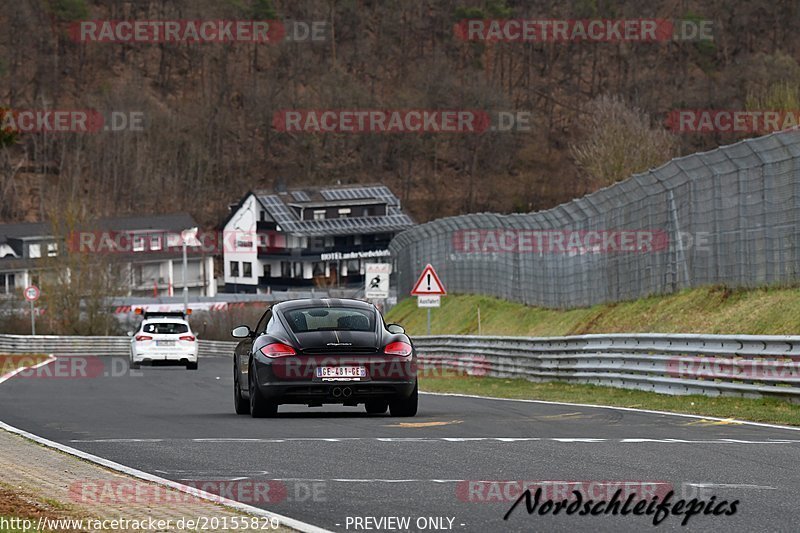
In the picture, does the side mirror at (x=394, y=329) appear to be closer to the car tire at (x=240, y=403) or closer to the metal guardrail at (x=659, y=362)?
the car tire at (x=240, y=403)

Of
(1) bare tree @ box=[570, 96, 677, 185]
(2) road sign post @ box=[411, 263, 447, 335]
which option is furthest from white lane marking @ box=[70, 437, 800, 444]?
(1) bare tree @ box=[570, 96, 677, 185]

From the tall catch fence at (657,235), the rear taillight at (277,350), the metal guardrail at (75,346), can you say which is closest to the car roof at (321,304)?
the rear taillight at (277,350)

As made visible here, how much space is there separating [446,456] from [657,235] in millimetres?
18333

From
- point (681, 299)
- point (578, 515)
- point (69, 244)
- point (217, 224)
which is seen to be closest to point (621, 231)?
point (681, 299)

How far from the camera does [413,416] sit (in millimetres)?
16812

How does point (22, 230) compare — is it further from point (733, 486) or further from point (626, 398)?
point (733, 486)

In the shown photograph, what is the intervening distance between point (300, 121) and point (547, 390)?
10818 cm

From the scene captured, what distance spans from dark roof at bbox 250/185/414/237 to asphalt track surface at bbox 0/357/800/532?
92752mm

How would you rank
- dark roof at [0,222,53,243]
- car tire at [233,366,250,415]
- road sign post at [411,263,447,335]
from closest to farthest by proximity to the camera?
car tire at [233,366,250,415] < road sign post at [411,263,447,335] < dark roof at [0,222,53,243]

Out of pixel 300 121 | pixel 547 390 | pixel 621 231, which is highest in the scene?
pixel 300 121

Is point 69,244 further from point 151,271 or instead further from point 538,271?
point 538,271

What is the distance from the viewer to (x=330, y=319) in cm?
1661

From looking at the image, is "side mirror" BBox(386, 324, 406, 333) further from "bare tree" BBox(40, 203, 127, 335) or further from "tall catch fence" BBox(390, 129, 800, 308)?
"bare tree" BBox(40, 203, 127, 335)

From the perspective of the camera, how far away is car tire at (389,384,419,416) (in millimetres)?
16578
